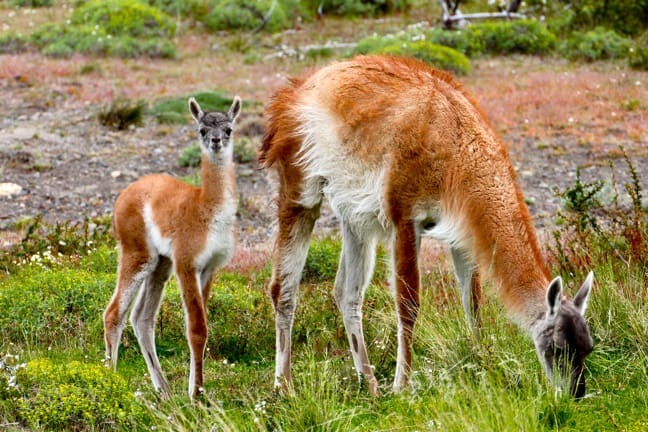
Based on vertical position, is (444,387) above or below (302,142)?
below

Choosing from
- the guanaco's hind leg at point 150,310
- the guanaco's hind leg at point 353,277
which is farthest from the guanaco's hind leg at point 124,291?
the guanaco's hind leg at point 353,277

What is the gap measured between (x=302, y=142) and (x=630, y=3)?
18400 mm

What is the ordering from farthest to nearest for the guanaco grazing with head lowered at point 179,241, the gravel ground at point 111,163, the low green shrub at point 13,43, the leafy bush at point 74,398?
the low green shrub at point 13,43, the gravel ground at point 111,163, the guanaco grazing with head lowered at point 179,241, the leafy bush at point 74,398

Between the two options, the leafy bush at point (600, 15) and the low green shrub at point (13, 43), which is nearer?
the leafy bush at point (600, 15)

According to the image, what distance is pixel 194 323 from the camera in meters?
7.49

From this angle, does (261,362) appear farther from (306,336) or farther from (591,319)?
(591,319)

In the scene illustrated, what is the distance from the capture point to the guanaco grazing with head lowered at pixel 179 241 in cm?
757

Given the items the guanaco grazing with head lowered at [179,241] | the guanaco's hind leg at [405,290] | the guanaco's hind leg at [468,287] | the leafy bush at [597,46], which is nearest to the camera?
the guanaco's hind leg at [405,290]

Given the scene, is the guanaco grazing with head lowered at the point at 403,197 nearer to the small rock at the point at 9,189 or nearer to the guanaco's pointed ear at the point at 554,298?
the guanaco's pointed ear at the point at 554,298

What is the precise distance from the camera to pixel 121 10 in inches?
1059

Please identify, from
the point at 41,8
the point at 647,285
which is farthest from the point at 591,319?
the point at 41,8

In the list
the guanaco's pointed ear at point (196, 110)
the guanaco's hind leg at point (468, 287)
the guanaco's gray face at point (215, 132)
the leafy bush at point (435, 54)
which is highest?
the guanaco's pointed ear at point (196, 110)

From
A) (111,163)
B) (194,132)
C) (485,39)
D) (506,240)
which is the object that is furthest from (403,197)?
(485,39)

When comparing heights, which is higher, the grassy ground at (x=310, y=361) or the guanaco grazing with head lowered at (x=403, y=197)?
the guanaco grazing with head lowered at (x=403, y=197)
